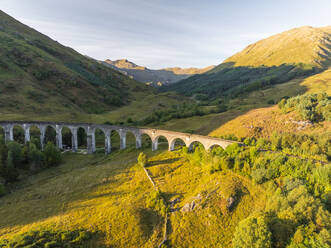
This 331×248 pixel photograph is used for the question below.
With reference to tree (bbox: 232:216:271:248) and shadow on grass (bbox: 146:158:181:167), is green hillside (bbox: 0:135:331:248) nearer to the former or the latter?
tree (bbox: 232:216:271:248)

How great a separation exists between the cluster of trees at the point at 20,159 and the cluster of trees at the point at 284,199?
45.7 m

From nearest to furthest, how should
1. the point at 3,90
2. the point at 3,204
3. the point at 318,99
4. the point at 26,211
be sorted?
the point at 26,211, the point at 3,204, the point at 318,99, the point at 3,90

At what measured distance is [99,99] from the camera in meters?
153

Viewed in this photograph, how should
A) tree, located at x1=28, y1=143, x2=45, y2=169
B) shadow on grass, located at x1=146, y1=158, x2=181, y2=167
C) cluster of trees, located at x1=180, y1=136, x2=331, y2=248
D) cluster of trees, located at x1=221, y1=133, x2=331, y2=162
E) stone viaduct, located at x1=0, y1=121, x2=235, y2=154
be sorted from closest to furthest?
cluster of trees, located at x1=180, y1=136, x2=331, y2=248, cluster of trees, located at x1=221, y1=133, x2=331, y2=162, shadow on grass, located at x1=146, y1=158, x2=181, y2=167, stone viaduct, located at x1=0, y1=121, x2=235, y2=154, tree, located at x1=28, y1=143, x2=45, y2=169

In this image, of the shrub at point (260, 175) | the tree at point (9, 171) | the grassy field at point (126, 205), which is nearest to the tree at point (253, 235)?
the grassy field at point (126, 205)

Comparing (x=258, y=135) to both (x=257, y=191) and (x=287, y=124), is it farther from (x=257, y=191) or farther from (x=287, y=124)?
(x=257, y=191)

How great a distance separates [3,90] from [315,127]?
479 feet

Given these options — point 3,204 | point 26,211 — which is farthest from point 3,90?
point 26,211

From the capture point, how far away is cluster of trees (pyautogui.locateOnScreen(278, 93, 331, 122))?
56.7 metres

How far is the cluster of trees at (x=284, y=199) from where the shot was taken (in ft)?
68.1

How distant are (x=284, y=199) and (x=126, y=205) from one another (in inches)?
901

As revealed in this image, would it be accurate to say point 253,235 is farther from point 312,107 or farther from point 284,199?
point 312,107

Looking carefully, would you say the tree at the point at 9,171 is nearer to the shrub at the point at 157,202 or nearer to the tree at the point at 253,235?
the shrub at the point at 157,202

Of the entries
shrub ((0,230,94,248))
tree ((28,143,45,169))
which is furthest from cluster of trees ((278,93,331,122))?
tree ((28,143,45,169))
